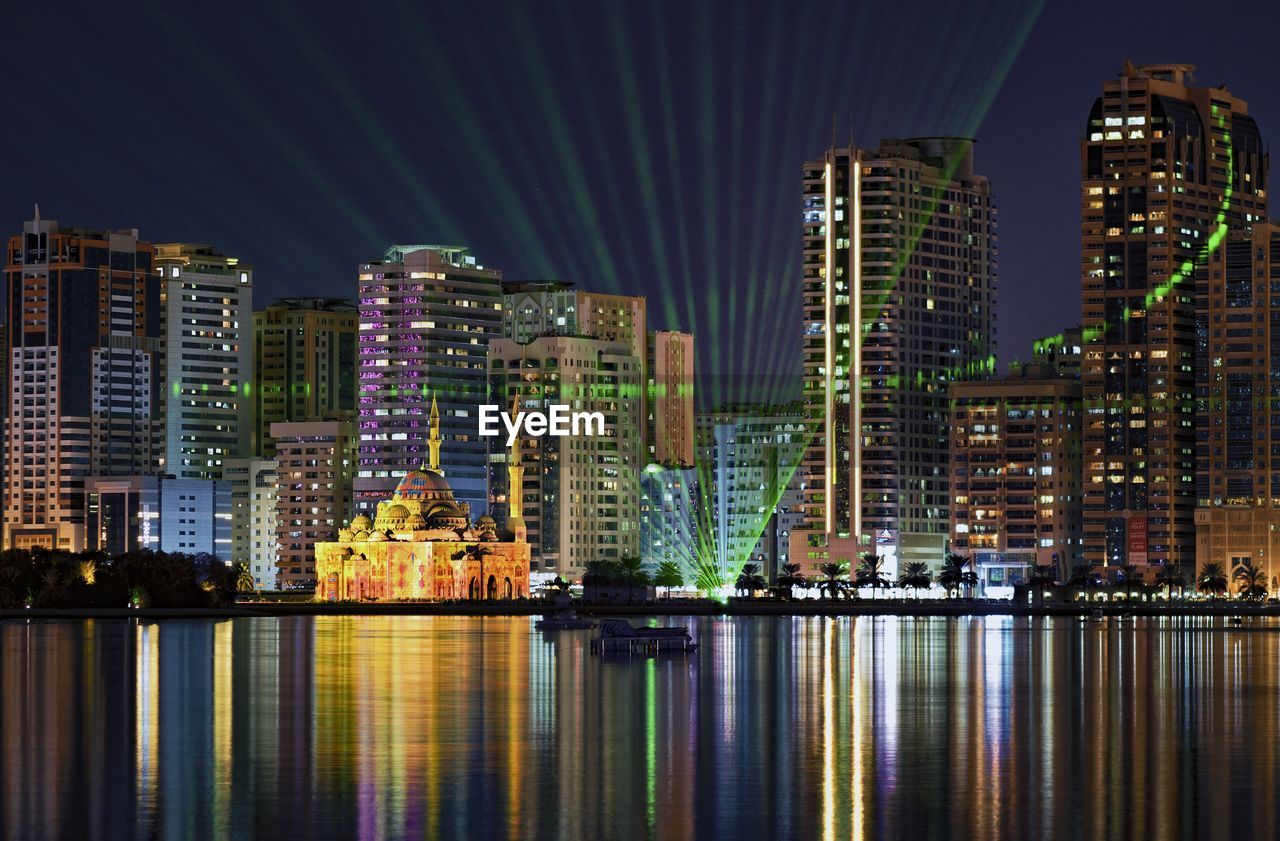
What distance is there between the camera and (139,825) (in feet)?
130

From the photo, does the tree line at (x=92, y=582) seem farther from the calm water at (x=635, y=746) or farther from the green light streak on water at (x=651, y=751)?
the green light streak on water at (x=651, y=751)

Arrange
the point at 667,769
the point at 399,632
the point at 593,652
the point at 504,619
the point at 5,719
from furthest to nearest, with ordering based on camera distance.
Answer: the point at 504,619, the point at 399,632, the point at 593,652, the point at 5,719, the point at 667,769

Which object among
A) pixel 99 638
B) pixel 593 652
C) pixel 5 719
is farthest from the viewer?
pixel 99 638

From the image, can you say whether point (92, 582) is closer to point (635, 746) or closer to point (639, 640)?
point (639, 640)

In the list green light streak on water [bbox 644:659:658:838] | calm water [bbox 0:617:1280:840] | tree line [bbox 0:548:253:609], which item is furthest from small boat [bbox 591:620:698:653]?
tree line [bbox 0:548:253:609]

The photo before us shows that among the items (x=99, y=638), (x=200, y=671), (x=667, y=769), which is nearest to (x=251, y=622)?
(x=99, y=638)

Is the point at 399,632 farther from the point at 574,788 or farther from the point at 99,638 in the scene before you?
the point at 574,788

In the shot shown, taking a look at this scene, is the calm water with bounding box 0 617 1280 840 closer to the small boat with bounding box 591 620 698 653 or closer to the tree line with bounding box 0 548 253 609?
the small boat with bounding box 591 620 698 653

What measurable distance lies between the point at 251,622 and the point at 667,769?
121220 mm

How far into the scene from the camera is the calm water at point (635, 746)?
4056cm

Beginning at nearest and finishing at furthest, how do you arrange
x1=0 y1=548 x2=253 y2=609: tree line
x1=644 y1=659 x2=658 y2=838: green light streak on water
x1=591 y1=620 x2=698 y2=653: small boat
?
x1=644 y1=659 x2=658 y2=838: green light streak on water
x1=591 y1=620 x2=698 y2=653: small boat
x1=0 y1=548 x2=253 y2=609: tree line

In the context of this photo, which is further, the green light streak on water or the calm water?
the green light streak on water

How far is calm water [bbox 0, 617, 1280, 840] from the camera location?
40562 mm

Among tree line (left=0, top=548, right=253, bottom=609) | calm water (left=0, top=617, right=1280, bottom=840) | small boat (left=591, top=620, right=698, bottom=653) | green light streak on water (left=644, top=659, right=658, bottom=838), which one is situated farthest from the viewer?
tree line (left=0, top=548, right=253, bottom=609)
